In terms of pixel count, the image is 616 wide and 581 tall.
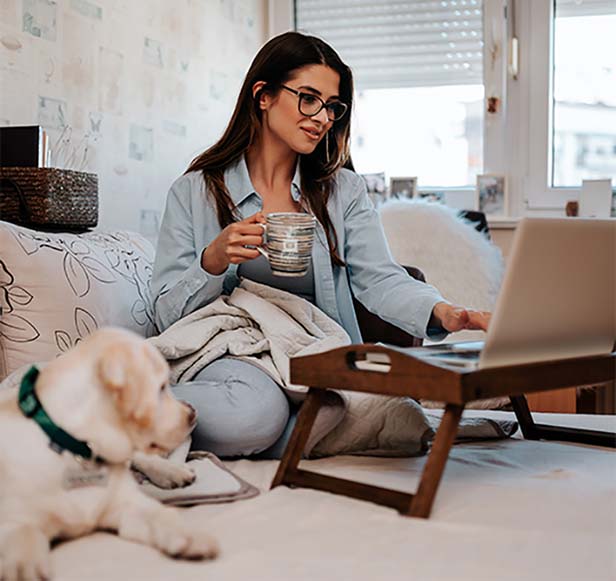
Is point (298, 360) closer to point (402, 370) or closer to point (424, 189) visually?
point (402, 370)

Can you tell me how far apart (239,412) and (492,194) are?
2.11 meters

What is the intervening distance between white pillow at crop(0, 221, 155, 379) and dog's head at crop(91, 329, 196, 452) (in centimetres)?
72

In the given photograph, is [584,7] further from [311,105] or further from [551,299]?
[551,299]

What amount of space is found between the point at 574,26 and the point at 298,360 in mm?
2407

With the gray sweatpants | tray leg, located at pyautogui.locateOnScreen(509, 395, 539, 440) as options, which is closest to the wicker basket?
the gray sweatpants

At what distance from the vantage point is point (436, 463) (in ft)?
3.96

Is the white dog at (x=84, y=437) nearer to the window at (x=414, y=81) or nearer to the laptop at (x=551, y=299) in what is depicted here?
the laptop at (x=551, y=299)

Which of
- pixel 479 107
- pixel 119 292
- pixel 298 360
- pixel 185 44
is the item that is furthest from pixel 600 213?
pixel 298 360

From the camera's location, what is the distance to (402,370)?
49.2 inches

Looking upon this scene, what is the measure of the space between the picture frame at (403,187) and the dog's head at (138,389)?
247 cm

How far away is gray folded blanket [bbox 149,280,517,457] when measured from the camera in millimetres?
1615

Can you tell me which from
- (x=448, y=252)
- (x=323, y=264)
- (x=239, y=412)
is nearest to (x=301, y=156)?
(x=323, y=264)

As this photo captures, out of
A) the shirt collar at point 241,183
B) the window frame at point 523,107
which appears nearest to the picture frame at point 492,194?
the window frame at point 523,107

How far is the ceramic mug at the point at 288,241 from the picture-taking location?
5.00 feet
